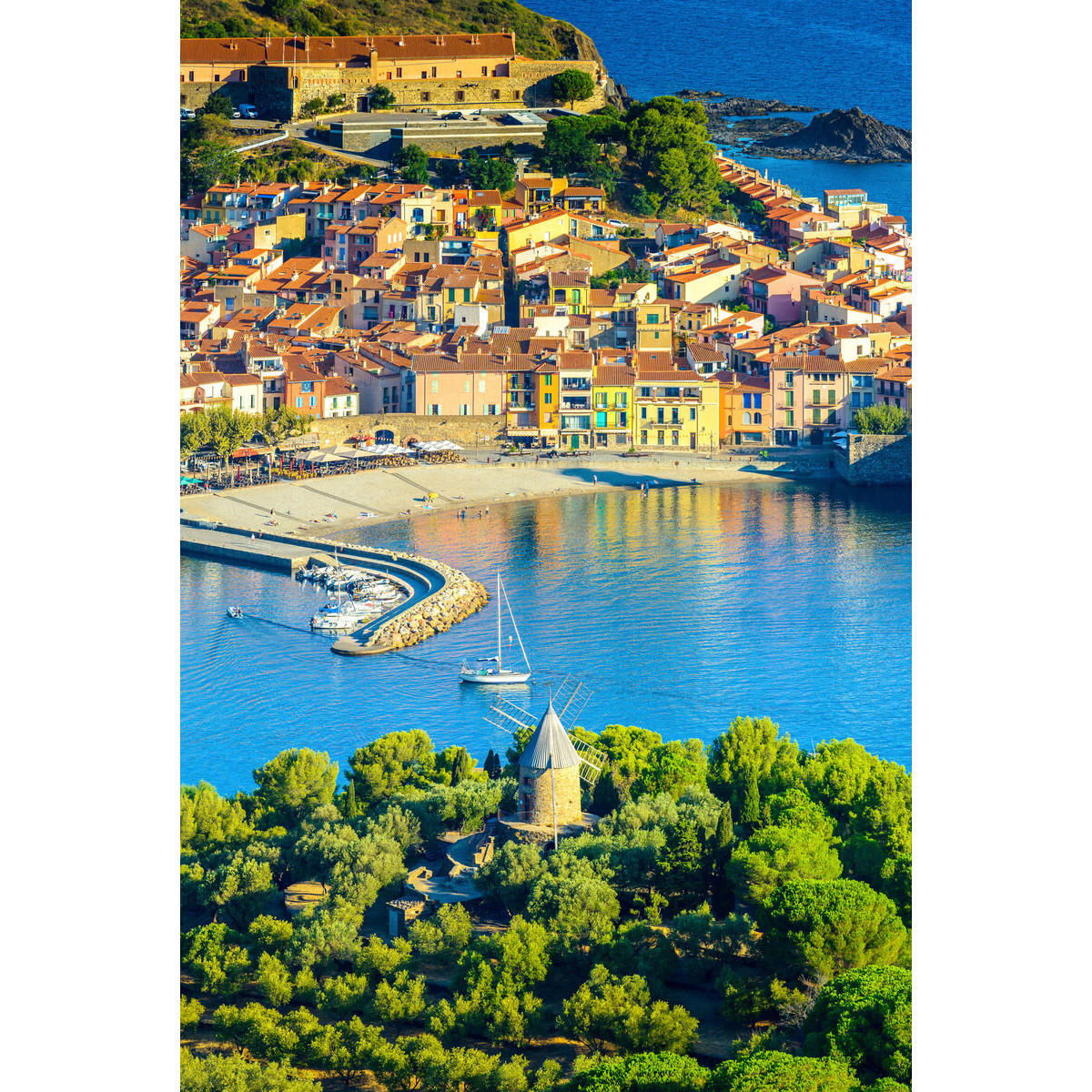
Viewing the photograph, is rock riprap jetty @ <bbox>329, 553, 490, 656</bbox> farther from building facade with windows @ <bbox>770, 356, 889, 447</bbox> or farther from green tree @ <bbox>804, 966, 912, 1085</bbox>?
green tree @ <bbox>804, 966, 912, 1085</bbox>

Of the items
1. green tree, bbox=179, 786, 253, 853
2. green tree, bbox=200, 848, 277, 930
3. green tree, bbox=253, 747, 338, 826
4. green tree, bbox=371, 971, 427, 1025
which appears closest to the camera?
green tree, bbox=371, 971, 427, 1025

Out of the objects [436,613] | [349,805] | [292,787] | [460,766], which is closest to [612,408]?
[436,613]

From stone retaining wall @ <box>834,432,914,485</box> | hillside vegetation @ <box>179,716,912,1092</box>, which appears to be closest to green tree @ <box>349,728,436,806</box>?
hillside vegetation @ <box>179,716,912,1092</box>

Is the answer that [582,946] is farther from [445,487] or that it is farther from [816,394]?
[816,394]

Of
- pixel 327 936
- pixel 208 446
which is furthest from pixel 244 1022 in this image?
pixel 208 446

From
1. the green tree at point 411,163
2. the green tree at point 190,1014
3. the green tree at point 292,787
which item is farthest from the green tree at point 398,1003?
the green tree at point 411,163

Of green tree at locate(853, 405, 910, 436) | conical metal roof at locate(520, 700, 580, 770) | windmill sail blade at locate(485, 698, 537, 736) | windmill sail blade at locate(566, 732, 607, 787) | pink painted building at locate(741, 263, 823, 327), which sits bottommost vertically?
windmill sail blade at locate(485, 698, 537, 736)

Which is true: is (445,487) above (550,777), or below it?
above
